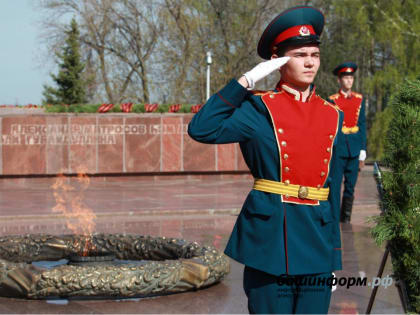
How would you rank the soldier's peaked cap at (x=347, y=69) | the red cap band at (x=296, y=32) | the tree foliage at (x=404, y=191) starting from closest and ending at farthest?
the red cap band at (x=296, y=32) → the tree foliage at (x=404, y=191) → the soldier's peaked cap at (x=347, y=69)

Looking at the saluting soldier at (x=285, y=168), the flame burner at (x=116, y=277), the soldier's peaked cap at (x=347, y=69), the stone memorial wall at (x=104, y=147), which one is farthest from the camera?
the stone memorial wall at (x=104, y=147)

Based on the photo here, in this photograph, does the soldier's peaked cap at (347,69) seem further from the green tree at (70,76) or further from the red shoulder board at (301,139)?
the green tree at (70,76)

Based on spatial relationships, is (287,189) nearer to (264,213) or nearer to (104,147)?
(264,213)

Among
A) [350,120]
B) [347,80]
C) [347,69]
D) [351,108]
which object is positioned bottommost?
[350,120]

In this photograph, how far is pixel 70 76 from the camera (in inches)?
1389

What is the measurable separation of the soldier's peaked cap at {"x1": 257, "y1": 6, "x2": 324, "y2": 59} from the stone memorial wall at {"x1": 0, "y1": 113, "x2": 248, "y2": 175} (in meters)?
15.0

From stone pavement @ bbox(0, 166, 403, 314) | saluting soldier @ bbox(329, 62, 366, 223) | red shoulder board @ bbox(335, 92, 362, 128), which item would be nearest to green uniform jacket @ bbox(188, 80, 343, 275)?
stone pavement @ bbox(0, 166, 403, 314)

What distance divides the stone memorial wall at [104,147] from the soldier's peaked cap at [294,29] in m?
15.0

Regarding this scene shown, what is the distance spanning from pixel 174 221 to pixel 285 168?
7434mm

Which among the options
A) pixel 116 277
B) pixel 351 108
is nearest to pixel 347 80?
pixel 351 108

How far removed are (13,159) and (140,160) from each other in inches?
130

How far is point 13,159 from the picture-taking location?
17.2 meters

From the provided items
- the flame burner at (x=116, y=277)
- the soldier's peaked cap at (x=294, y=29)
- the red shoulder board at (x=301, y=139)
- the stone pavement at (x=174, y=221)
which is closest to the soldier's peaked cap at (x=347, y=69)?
the stone pavement at (x=174, y=221)

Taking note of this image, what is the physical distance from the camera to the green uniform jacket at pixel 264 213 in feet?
9.39
